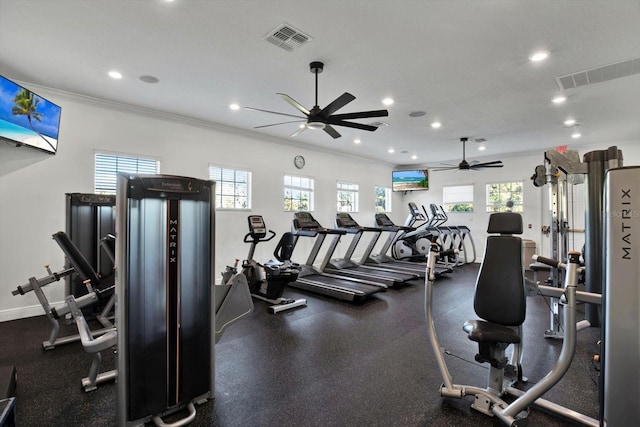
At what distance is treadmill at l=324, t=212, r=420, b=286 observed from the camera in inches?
247

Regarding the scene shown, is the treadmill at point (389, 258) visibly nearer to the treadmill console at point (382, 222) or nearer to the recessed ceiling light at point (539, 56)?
the treadmill console at point (382, 222)

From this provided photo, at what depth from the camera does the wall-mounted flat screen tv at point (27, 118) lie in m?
3.56

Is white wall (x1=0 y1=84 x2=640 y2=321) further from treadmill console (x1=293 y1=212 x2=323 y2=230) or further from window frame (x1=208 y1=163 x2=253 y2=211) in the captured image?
treadmill console (x1=293 y1=212 x2=323 y2=230)

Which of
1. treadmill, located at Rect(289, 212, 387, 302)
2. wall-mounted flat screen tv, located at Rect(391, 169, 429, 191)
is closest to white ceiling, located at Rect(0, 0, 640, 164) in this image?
treadmill, located at Rect(289, 212, 387, 302)

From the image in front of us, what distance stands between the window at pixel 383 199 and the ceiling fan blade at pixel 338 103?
682cm

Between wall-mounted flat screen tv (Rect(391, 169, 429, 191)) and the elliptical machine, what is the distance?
623cm

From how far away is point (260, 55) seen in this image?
3.66m

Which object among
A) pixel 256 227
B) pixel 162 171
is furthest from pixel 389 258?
pixel 162 171

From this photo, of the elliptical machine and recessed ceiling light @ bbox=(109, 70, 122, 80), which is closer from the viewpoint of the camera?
recessed ceiling light @ bbox=(109, 70, 122, 80)

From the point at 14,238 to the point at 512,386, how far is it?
19.6 feet

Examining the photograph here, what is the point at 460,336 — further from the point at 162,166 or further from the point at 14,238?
the point at 14,238

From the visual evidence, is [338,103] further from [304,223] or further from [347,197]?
[347,197]

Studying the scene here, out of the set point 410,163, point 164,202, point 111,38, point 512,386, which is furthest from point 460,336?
point 410,163

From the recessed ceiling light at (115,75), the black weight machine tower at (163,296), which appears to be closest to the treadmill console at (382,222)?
the recessed ceiling light at (115,75)
